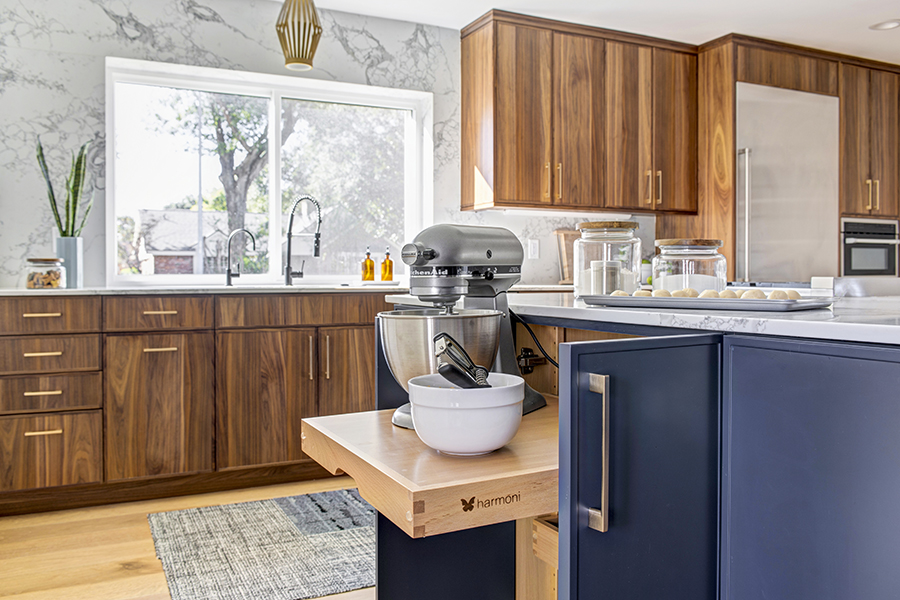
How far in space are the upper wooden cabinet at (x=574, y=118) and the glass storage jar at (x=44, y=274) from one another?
2122 mm

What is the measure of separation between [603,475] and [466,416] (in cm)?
22

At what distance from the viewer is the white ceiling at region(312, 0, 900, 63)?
373 cm

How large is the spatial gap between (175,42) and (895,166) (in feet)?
15.3

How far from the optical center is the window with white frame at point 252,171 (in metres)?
3.50

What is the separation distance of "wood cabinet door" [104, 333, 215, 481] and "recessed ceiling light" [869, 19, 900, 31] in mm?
4032

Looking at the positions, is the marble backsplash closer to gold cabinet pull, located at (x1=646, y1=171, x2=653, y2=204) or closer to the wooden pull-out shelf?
gold cabinet pull, located at (x1=646, y1=171, x2=653, y2=204)

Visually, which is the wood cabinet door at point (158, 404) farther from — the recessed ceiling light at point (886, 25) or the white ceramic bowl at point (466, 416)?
the recessed ceiling light at point (886, 25)

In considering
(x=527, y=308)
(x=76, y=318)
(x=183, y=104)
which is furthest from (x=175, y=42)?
(x=527, y=308)

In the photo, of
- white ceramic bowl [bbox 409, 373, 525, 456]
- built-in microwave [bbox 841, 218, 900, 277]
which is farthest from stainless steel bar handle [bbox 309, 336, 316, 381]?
built-in microwave [bbox 841, 218, 900, 277]

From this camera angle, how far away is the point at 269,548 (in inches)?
93.0

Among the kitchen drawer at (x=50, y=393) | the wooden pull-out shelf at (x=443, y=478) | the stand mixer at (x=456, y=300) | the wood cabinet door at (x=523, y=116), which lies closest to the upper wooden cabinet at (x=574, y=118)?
the wood cabinet door at (x=523, y=116)

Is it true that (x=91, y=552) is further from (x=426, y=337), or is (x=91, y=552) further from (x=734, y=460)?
(x=734, y=460)

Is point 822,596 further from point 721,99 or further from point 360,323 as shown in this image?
point 721,99

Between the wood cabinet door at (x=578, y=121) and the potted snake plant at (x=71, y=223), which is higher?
the wood cabinet door at (x=578, y=121)
